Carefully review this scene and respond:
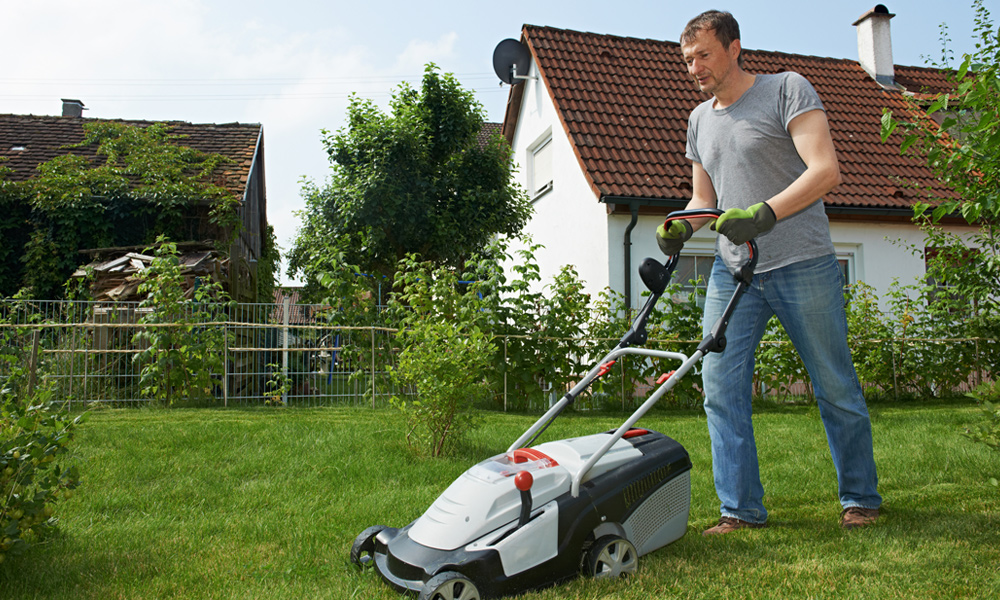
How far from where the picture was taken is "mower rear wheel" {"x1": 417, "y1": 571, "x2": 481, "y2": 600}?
2.15 metres

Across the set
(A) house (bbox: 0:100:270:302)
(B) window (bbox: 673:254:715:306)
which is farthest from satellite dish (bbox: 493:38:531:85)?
(A) house (bbox: 0:100:270:302)

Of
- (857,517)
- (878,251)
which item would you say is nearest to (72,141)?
(878,251)

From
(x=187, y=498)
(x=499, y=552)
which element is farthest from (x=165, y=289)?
(x=499, y=552)

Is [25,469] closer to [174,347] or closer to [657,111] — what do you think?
[174,347]

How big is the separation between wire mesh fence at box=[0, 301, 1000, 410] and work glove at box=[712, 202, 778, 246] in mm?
5399

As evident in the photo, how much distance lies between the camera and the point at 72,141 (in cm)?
1523

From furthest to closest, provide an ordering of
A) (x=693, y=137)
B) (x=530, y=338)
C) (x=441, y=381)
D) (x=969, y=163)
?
(x=530, y=338), (x=441, y=381), (x=969, y=163), (x=693, y=137)

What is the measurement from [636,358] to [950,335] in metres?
4.40

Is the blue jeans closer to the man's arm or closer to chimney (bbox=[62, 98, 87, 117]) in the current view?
the man's arm

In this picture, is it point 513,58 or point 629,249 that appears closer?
point 629,249

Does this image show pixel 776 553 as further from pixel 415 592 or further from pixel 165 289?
pixel 165 289

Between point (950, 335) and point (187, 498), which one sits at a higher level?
point (950, 335)

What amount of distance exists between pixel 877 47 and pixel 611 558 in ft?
48.8

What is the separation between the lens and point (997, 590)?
7.61 feet
